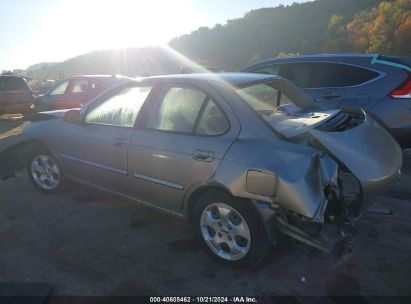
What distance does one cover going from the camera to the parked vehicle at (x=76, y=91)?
31.0ft

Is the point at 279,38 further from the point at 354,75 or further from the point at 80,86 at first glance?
the point at 354,75

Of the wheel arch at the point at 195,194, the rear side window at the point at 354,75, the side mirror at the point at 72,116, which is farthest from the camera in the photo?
the rear side window at the point at 354,75

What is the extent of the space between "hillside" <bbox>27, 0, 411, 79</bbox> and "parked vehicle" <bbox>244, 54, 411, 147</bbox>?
80.8 metres

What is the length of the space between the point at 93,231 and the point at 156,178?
3.30 feet

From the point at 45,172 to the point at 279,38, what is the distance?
372 ft

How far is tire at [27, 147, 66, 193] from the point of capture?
4.97 meters

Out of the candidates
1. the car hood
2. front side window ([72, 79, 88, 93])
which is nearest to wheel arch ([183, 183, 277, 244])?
the car hood

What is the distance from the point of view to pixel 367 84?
5594 millimetres

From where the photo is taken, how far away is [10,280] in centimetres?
316

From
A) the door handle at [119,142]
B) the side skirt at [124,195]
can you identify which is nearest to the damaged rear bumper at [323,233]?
the side skirt at [124,195]

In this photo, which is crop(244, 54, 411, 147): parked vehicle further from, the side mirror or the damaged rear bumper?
the side mirror

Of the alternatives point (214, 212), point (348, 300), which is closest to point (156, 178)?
point (214, 212)

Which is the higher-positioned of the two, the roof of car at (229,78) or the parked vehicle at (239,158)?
the roof of car at (229,78)

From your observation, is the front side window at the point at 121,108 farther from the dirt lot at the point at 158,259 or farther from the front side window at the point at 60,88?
the front side window at the point at 60,88
